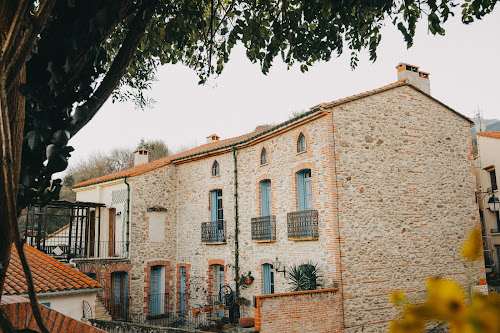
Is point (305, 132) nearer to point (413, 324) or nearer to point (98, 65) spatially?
point (98, 65)

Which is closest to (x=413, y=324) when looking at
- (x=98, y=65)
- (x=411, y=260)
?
(x=98, y=65)

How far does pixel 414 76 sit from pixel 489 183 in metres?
9.87

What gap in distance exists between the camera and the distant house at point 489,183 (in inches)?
799

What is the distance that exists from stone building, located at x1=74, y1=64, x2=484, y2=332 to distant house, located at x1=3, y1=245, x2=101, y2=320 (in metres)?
5.56

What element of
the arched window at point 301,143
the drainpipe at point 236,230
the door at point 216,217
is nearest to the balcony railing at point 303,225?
the arched window at point 301,143

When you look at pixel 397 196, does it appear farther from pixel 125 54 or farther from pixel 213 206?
pixel 125 54

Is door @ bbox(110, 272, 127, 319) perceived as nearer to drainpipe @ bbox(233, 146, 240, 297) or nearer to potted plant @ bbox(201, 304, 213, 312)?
potted plant @ bbox(201, 304, 213, 312)

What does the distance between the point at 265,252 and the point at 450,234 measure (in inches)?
249

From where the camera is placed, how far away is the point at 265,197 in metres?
15.4

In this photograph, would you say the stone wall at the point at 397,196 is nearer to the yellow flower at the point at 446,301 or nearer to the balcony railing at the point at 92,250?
the balcony railing at the point at 92,250

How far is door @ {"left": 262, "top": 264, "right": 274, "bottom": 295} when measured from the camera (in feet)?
47.9

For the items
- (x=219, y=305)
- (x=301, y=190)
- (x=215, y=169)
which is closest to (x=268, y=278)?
(x=219, y=305)

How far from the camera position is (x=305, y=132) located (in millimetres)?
13445

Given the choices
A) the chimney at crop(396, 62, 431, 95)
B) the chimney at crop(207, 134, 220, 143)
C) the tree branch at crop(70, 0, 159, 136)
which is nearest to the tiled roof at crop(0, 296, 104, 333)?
the tree branch at crop(70, 0, 159, 136)
